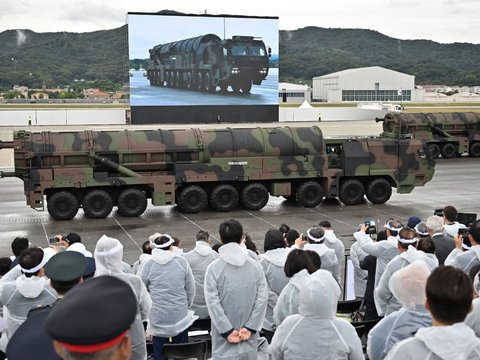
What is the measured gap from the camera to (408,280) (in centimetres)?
438

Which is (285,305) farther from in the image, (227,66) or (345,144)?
(227,66)

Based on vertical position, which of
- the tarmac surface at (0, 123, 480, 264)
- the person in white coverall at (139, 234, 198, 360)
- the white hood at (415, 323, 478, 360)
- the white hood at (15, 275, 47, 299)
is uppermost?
the white hood at (415, 323, 478, 360)

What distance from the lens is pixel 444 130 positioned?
3391 centimetres

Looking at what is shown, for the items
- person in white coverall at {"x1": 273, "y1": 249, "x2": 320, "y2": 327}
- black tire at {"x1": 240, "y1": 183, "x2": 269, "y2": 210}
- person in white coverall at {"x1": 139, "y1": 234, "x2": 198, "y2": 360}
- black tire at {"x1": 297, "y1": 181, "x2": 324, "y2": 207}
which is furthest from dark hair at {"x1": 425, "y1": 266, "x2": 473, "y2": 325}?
black tire at {"x1": 297, "y1": 181, "x2": 324, "y2": 207}

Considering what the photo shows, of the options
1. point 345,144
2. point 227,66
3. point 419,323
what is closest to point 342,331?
point 419,323

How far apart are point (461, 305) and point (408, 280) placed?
0.94 m

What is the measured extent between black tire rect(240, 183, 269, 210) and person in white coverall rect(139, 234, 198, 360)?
1182cm

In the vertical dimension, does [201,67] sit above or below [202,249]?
above

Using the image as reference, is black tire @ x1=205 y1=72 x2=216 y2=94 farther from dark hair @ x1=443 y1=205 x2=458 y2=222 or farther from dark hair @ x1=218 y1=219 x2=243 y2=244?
dark hair @ x1=218 y1=219 x2=243 y2=244

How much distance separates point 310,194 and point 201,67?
3138 cm

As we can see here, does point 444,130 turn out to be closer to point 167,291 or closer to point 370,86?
point 167,291

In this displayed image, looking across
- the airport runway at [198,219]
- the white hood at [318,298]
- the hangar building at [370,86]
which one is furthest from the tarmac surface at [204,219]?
the hangar building at [370,86]

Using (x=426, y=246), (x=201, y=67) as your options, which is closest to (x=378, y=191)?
(x=426, y=246)

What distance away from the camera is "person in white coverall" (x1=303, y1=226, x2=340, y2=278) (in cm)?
747
